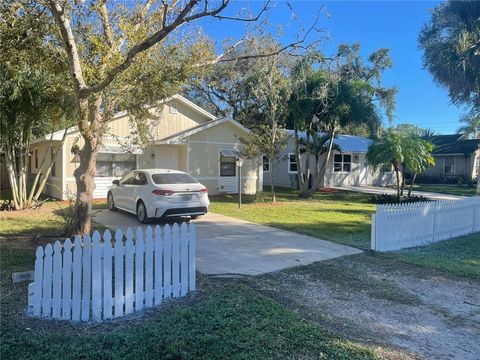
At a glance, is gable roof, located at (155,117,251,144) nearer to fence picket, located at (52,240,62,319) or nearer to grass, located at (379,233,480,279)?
grass, located at (379,233,480,279)

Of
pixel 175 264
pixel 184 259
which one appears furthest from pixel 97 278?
pixel 184 259

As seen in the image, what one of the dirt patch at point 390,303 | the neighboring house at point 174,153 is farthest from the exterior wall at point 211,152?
the dirt patch at point 390,303

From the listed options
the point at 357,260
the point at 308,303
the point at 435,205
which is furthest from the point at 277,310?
the point at 435,205

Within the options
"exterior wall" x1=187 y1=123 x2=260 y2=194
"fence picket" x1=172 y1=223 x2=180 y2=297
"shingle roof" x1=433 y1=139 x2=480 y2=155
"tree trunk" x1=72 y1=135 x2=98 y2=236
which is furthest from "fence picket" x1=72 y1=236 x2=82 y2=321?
"shingle roof" x1=433 y1=139 x2=480 y2=155

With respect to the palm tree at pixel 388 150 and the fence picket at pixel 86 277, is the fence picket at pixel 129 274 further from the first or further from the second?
the palm tree at pixel 388 150

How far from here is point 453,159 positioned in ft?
112

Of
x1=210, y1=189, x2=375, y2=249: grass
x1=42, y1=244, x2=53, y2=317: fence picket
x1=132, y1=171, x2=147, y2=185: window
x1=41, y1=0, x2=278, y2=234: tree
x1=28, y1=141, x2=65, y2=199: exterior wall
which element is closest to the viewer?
x1=42, y1=244, x2=53, y2=317: fence picket

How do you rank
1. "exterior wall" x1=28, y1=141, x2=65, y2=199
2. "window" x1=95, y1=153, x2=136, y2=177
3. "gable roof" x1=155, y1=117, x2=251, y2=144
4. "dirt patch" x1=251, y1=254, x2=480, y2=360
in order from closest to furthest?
"dirt patch" x1=251, y1=254, x2=480, y2=360 → "exterior wall" x1=28, y1=141, x2=65, y2=199 → "window" x1=95, y1=153, x2=136, y2=177 → "gable roof" x1=155, y1=117, x2=251, y2=144

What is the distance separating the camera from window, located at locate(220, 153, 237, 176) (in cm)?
2031

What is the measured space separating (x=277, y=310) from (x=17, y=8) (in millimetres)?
6643

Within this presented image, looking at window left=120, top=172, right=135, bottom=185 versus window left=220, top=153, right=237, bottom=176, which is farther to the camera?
window left=220, top=153, right=237, bottom=176

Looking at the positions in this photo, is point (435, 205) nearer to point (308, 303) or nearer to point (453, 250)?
point (453, 250)

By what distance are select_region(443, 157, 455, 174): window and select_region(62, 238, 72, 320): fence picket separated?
3628 cm

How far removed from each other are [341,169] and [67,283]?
25803mm
